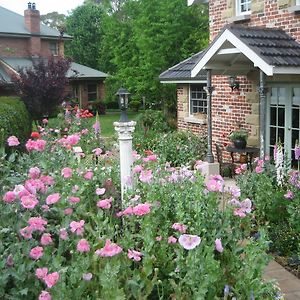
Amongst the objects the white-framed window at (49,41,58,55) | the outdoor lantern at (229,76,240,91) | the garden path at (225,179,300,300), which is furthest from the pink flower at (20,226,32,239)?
the white-framed window at (49,41,58,55)

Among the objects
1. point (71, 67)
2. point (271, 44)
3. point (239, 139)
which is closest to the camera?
point (271, 44)

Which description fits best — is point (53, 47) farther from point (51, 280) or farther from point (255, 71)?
point (51, 280)

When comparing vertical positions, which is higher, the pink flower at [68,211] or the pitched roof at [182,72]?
the pitched roof at [182,72]

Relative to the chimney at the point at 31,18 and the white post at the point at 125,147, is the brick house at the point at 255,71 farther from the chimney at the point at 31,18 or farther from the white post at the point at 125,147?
the chimney at the point at 31,18

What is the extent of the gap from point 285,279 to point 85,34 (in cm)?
4113

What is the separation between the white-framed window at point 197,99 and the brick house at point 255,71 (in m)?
1.05

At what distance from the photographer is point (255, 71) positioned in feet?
35.7

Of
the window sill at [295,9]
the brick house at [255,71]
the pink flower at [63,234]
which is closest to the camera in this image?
the pink flower at [63,234]

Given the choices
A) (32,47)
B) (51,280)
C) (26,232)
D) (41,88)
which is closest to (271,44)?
(26,232)

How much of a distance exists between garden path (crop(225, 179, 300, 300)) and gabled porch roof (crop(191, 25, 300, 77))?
13.7ft

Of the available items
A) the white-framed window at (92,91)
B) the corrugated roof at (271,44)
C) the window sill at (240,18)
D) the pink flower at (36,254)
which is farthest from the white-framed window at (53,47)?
the pink flower at (36,254)

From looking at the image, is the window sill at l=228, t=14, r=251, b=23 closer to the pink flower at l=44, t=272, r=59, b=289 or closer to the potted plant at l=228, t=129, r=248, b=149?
the potted plant at l=228, t=129, r=248, b=149

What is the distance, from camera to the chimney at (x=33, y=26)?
32.5 metres

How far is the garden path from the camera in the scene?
447 centimetres
